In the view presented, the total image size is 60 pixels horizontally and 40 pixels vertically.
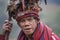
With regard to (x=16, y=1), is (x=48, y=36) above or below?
below

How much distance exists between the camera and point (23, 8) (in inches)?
79.5

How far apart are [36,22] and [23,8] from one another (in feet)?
0.40

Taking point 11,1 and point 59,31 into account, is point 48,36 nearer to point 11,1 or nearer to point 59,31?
point 11,1

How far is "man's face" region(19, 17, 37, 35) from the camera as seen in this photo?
204 centimetres

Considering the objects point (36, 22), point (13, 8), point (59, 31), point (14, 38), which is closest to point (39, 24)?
point (36, 22)

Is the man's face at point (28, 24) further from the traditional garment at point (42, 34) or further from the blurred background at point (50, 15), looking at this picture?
the blurred background at point (50, 15)

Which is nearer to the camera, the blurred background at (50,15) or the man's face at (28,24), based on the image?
the man's face at (28,24)

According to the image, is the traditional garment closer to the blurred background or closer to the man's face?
the man's face

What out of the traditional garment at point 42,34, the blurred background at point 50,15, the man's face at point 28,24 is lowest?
the blurred background at point 50,15

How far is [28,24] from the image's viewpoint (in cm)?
204

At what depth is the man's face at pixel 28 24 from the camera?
6.69ft

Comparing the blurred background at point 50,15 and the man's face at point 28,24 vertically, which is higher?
the man's face at point 28,24

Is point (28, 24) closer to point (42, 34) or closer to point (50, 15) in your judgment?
point (42, 34)

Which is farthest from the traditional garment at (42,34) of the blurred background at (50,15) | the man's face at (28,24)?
the blurred background at (50,15)
